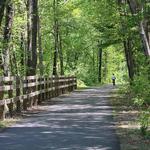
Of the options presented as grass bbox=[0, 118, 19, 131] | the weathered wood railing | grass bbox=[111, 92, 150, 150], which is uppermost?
the weathered wood railing

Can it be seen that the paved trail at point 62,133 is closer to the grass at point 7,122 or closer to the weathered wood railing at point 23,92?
the grass at point 7,122

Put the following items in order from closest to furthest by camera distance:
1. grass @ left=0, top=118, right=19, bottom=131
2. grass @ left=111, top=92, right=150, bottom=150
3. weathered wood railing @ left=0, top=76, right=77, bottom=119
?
grass @ left=111, top=92, right=150, bottom=150 → grass @ left=0, top=118, right=19, bottom=131 → weathered wood railing @ left=0, top=76, right=77, bottom=119

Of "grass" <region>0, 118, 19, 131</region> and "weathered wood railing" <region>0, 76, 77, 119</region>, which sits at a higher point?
"weathered wood railing" <region>0, 76, 77, 119</region>

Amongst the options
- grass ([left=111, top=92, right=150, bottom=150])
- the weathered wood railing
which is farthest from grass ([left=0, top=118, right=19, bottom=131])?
grass ([left=111, top=92, right=150, bottom=150])

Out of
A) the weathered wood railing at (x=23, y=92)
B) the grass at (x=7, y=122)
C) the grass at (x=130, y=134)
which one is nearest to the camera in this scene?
the grass at (x=130, y=134)

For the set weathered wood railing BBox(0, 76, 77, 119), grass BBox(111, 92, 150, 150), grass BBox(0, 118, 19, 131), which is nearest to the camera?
grass BBox(111, 92, 150, 150)

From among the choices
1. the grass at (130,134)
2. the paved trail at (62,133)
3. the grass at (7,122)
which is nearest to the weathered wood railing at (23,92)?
the grass at (7,122)

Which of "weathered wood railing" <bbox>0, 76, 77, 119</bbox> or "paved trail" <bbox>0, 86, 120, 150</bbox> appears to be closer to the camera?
"paved trail" <bbox>0, 86, 120, 150</bbox>

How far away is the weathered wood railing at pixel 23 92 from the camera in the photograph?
14.8 metres

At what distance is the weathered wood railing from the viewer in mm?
14801

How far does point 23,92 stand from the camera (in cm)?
1819

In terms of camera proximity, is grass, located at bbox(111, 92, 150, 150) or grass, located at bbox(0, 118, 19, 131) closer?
grass, located at bbox(111, 92, 150, 150)

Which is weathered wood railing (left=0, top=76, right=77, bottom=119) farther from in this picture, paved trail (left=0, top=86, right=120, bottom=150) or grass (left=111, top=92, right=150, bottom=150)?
grass (left=111, top=92, right=150, bottom=150)

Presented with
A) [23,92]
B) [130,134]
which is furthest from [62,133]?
[23,92]
